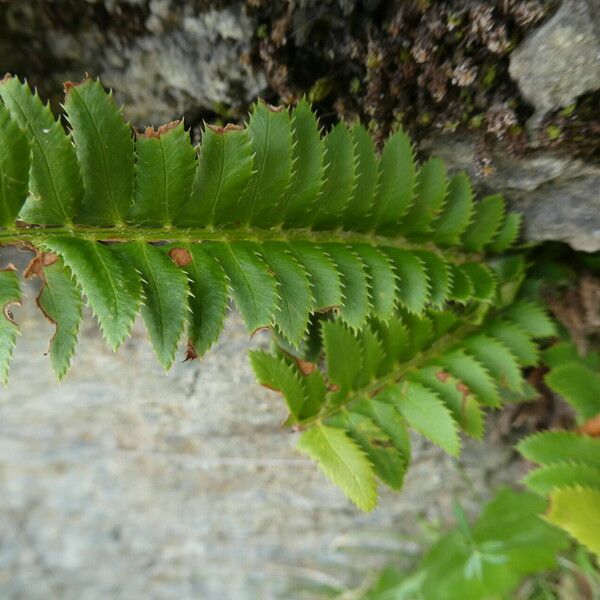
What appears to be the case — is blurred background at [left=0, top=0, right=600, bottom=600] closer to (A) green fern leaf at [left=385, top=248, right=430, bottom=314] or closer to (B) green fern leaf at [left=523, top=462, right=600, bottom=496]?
(A) green fern leaf at [left=385, top=248, right=430, bottom=314]

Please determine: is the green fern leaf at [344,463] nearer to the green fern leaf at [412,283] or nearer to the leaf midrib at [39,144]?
the green fern leaf at [412,283]

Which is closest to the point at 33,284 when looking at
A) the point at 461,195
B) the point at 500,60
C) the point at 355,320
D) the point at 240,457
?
the point at 240,457

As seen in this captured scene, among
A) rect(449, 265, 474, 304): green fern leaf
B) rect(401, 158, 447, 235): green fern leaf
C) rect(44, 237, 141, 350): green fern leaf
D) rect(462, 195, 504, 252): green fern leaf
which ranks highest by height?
rect(401, 158, 447, 235): green fern leaf

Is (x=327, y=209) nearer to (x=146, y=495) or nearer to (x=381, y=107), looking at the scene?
(x=381, y=107)

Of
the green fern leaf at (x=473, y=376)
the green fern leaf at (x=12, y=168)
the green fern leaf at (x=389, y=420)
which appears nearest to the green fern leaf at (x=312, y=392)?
the green fern leaf at (x=389, y=420)

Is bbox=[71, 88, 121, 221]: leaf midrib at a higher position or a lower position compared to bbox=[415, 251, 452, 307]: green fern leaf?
higher

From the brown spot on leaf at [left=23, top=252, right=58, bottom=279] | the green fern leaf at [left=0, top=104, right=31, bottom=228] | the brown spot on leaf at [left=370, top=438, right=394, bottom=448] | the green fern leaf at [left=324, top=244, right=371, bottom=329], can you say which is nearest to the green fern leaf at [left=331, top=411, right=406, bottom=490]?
Answer: the brown spot on leaf at [left=370, top=438, right=394, bottom=448]

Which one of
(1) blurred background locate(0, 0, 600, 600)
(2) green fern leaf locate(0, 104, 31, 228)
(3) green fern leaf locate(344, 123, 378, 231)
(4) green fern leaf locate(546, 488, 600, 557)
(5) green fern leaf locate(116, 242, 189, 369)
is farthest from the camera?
(4) green fern leaf locate(546, 488, 600, 557)
